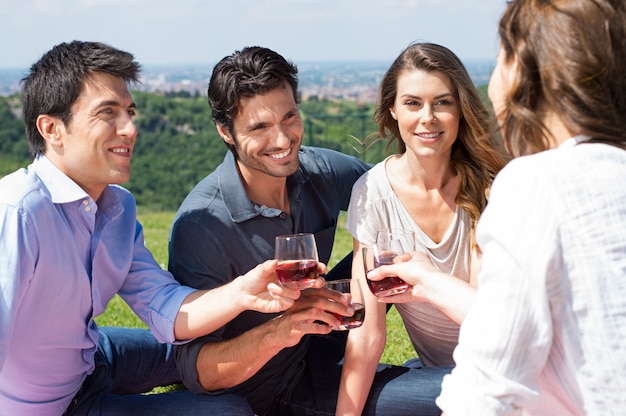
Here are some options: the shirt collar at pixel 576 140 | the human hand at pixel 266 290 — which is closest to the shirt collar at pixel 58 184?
the human hand at pixel 266 290

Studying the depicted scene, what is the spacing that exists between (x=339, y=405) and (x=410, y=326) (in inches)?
24.2

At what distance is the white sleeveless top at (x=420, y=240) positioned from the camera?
4027 mm

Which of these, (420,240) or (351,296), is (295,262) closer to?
(351,296)

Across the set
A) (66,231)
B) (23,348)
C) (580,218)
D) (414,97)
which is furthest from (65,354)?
(580,218)

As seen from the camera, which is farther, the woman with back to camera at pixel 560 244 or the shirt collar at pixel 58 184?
the shirt collar at pixel 58 184

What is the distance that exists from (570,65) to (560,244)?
429 mm

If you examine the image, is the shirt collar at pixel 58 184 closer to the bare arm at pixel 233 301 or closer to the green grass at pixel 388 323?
the bare arm at pixel 233 301

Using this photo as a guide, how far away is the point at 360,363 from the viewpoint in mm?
3875

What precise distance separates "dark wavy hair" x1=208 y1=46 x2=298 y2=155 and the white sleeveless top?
28.4 inches

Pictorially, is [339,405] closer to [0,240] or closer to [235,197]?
[235,197]

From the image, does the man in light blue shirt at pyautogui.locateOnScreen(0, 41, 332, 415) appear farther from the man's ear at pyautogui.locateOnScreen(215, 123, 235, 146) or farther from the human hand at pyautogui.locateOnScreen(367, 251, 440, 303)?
the man's ear at pyautogui.locateOnScreen(215, 123, 235, 146)

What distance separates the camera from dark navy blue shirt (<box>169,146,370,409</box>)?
12.7 feet

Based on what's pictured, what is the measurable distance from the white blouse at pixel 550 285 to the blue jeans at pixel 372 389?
6.84ft

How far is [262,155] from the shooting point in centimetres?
409
